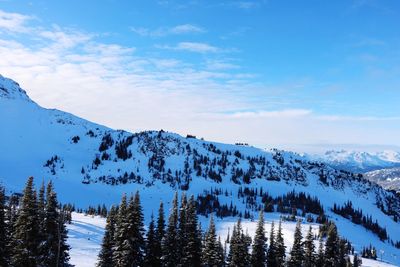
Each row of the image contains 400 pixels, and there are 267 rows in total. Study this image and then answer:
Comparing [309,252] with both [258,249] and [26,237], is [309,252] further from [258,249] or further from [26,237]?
[26,237]

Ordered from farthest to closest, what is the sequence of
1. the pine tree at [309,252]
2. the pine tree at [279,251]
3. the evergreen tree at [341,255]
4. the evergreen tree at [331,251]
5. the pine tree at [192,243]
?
the evergreen tree at [341,255] < the pine tree at [279,251] < the pine tree at [309,252] < the evergreen tree at [331,251] < the pine tree at [192,243]

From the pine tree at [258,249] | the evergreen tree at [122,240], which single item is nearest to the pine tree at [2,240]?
the evergreen tree at [122,240]

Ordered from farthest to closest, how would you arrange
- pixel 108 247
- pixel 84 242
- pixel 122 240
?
pixel 84 242, pixel 108 247, pixel 122 240

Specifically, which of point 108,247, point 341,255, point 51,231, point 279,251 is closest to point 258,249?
point 279,251

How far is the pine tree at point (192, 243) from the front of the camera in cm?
5916

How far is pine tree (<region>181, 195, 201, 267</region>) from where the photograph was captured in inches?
2329

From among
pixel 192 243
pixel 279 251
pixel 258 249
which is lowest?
pixel 279 251

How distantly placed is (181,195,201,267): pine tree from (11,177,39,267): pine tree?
2186cm

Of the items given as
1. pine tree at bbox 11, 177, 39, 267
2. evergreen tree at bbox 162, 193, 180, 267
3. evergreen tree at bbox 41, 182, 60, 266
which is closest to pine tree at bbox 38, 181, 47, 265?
evergreen tree at bbox 41, 182, 60, 266

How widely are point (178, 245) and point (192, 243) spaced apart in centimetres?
206

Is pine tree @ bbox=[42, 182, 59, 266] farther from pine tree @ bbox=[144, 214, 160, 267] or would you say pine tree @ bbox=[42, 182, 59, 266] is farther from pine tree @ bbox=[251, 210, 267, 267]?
pine tree @ bbox=[251, 210, 267, 267]

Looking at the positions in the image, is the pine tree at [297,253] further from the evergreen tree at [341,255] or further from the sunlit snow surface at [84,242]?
the sunlit snow surface at [84,242]

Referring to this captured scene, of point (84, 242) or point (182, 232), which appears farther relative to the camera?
point (84, 242)

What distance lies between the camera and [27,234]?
43.6 m
